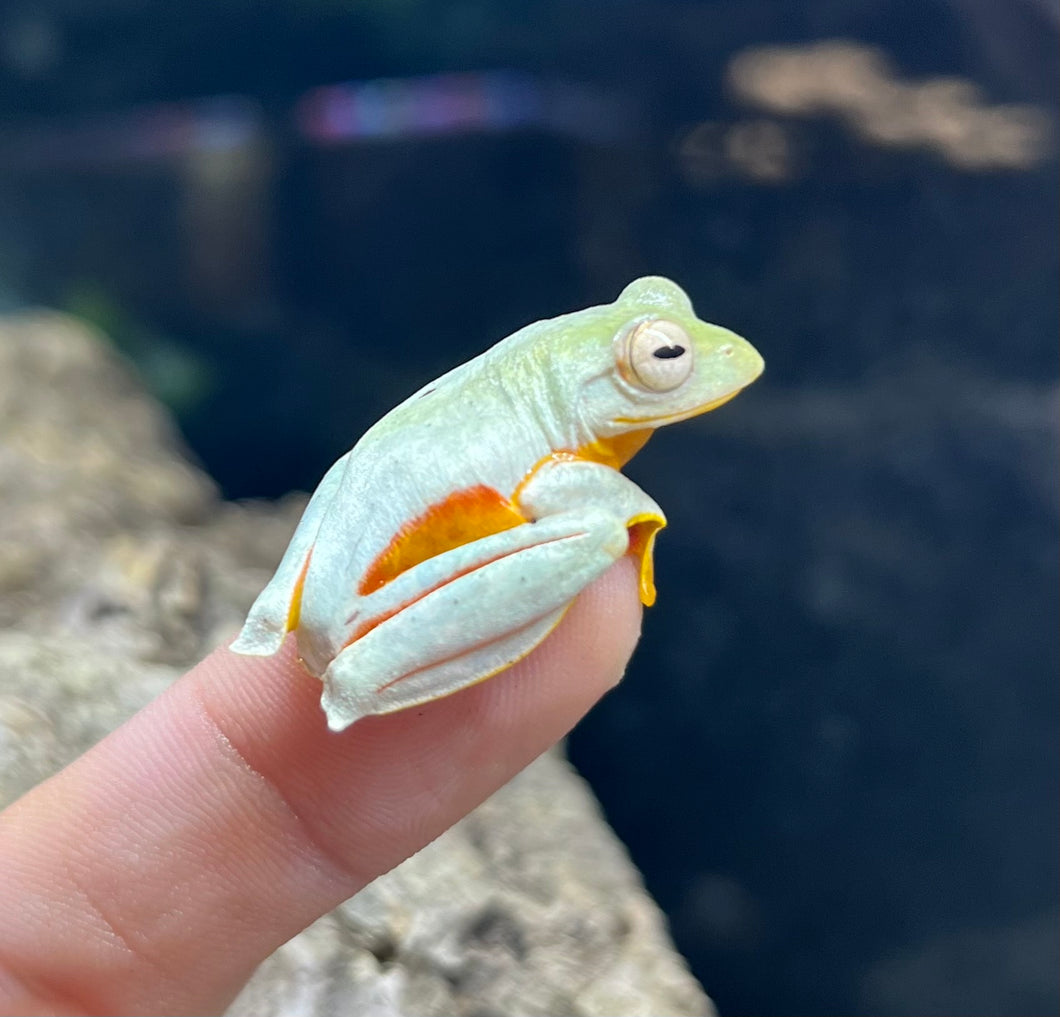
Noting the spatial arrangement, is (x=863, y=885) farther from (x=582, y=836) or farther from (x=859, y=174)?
(x=859, y=174)

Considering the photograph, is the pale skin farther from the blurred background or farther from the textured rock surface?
the blurred background

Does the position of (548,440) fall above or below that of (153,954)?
above

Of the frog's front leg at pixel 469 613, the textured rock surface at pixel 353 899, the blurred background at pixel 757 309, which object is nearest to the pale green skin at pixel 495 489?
the frog's front leg at pixel 469 613

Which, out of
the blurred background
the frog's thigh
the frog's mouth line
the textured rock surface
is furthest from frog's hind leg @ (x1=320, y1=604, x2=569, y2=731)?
the blurred background

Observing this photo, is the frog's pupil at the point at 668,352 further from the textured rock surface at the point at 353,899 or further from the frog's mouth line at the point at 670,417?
the textured rock surface at the point at 353,899

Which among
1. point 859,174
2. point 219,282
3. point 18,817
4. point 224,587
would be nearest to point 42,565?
point 224,587

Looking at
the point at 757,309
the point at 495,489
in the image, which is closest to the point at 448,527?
the point at 495,489

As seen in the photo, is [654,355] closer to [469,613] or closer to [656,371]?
[656,371]
